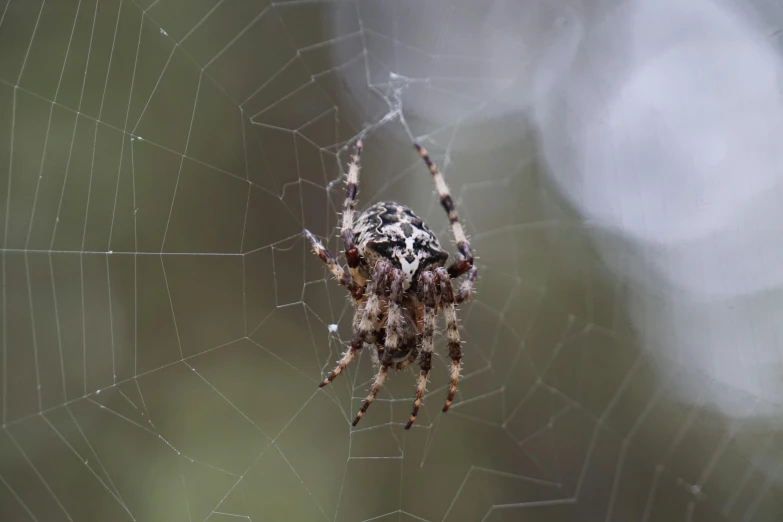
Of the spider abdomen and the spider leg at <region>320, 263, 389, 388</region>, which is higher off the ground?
the spider abdomen

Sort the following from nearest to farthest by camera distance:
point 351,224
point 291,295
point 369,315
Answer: point 369,315
point 351,224
point 291,295

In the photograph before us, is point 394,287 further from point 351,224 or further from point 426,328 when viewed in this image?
point 351,224

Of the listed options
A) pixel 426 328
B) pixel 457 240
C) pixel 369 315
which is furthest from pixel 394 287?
pixel 457 240

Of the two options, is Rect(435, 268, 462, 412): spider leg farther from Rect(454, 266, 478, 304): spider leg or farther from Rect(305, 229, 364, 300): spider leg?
Rect(305, 229, 364, 300): spider leg

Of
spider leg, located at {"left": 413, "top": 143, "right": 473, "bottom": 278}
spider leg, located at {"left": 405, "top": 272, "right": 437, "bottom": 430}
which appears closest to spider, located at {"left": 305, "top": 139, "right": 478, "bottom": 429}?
spider leg, located at {"left": 405, "top": 272, "right": 437, "bottom": 430}

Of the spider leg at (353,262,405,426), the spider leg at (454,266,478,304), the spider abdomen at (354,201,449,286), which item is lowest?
the spider leg at (353,262,405,426)
